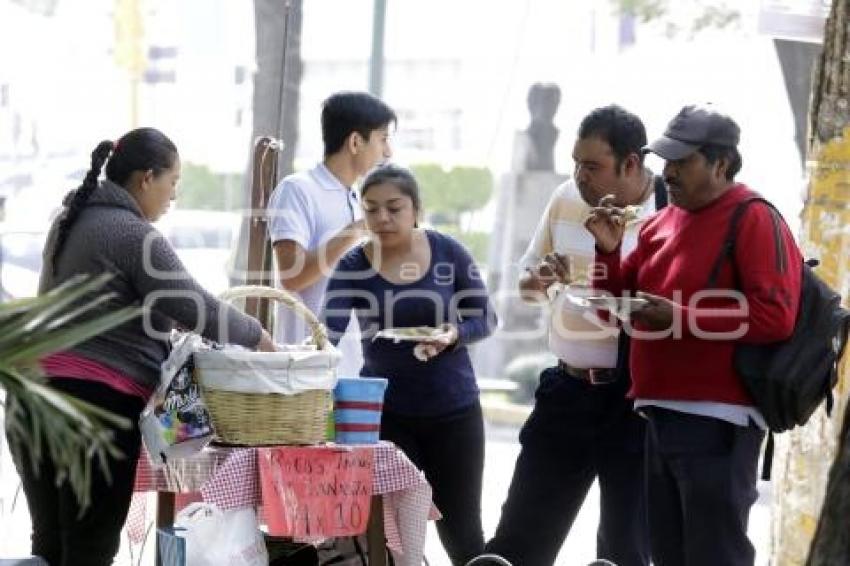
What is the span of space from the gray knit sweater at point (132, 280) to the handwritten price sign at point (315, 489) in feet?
1.42

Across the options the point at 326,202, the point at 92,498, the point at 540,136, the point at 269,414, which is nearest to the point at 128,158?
the point at 269,414

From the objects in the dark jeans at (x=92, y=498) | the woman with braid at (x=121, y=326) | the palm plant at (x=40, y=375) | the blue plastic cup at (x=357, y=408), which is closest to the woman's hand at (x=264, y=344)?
the woman with braid at (x=121, y=326)

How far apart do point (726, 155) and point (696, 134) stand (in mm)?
122

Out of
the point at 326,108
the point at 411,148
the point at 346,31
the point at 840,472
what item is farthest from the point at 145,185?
the point at 346,31

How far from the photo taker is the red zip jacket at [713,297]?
5164mm

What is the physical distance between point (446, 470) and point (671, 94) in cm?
1775

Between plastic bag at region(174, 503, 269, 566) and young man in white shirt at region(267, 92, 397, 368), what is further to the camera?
young man in white shirt at region(267, 92, 397, 368)

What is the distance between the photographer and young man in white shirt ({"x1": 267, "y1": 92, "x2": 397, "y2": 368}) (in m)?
6.94

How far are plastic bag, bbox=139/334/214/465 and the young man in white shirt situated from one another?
106 cm

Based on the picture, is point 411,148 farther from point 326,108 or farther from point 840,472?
point 840,472

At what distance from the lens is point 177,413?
579 cm

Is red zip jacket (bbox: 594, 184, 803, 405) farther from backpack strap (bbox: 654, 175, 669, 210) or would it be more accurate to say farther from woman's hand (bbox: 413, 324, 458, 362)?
woman's hand (bbox: 413, 324, 458, 362)

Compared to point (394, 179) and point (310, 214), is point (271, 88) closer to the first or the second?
point (310, 214)

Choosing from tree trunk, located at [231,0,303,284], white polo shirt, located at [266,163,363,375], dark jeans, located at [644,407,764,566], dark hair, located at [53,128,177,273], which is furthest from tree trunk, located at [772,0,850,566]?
tree trunk, located at [231,0,303,284]
